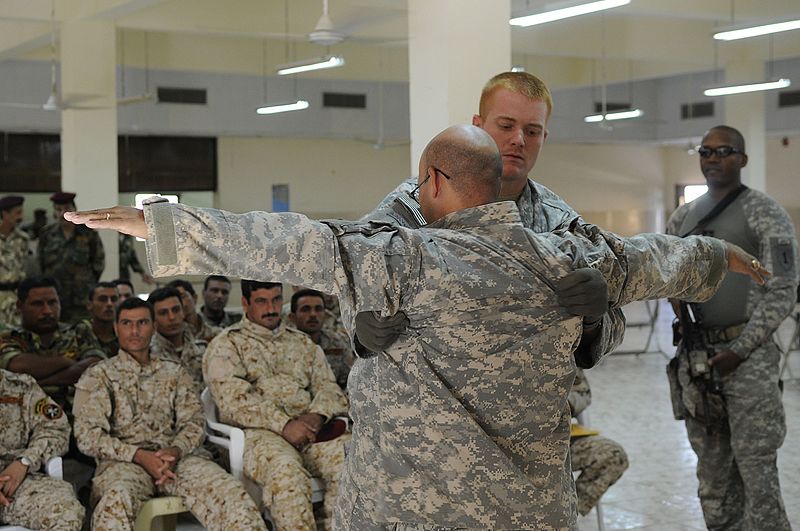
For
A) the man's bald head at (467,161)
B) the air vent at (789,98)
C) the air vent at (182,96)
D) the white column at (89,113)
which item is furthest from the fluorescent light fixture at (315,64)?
the air vent at (789,98)

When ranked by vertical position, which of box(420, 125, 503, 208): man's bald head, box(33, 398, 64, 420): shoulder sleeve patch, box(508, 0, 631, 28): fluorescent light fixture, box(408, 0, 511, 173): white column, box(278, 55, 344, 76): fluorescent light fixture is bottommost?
box(33, 398, 64, 420): shoulder sleeve patch

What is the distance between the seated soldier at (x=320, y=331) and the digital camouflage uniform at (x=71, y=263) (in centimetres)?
343

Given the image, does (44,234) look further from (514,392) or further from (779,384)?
(514,392)

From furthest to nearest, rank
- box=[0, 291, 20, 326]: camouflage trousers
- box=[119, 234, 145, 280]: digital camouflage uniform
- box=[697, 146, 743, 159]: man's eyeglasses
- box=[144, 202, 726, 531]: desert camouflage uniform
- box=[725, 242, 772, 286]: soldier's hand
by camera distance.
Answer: box=[119, 234, 145, 280]: digital camouflage uniform < box=[0, 291, 20, 326]: camouflage trousers < box=[697, 146, 743, 159]: man's eyeglasses < box=[725, 242, 772, 286]: soldier's hand < box=[144, 202, 726, 531]: desert camouflage uniform

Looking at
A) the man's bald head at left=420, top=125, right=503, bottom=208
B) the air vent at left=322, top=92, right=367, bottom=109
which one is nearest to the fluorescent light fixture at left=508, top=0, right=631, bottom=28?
the man's bald head at left=420, top=125, right=503, bottom=208

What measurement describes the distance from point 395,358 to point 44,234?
748cm

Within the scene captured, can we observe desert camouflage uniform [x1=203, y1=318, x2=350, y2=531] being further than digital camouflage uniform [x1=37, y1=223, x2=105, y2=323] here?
No

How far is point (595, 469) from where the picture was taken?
4523 millimetres

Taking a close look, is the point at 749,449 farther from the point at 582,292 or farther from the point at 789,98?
the point at 789,98

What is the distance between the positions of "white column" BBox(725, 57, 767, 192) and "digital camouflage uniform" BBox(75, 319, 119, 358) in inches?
391

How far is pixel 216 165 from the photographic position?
16688 millimetres

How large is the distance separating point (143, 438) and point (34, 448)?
→ 0.48 m

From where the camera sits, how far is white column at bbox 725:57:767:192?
13391mm

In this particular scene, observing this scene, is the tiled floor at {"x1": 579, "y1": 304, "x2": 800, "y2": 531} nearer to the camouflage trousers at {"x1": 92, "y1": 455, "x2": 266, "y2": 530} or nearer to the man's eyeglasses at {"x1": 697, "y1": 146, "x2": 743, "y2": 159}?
the camouflage trousers at {"x1": 92, "y1": 455, "x2": 266, "y2": 530}
